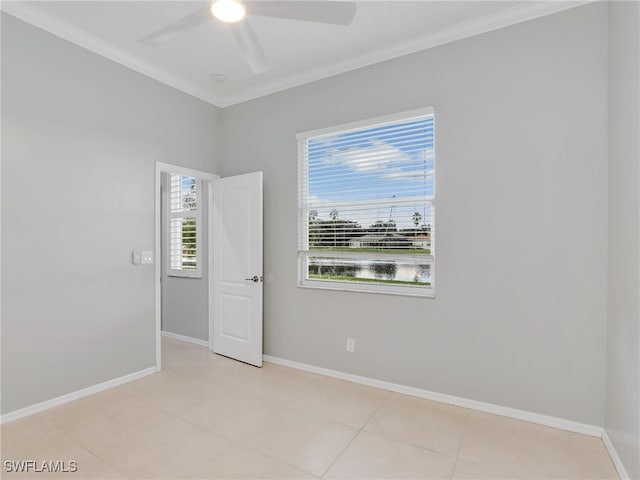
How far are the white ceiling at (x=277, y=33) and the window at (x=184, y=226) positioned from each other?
1.43m

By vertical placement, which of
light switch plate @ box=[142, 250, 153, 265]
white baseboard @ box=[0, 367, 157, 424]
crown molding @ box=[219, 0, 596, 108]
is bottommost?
white baseboard @ box=[0, 367, 157, 424]

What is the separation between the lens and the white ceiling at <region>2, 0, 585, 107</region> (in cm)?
250

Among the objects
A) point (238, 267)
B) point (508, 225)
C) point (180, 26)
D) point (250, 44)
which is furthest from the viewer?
point (238, 267)

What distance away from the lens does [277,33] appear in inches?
111

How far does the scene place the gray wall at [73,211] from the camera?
2498 mm

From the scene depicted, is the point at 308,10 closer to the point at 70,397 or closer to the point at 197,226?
the point at 197,226

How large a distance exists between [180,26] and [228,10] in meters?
0.36

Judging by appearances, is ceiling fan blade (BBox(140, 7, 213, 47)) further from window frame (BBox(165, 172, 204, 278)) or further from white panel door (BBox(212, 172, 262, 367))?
window frame (BBox(165, 172, 204, 278))

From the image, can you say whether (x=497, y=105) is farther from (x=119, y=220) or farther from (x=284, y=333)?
(x=119, y=220)

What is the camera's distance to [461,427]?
7.94 feet

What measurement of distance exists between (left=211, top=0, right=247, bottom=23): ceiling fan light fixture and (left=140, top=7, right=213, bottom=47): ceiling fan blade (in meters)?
0.06

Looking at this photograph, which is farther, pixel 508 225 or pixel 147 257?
pixel 147 257

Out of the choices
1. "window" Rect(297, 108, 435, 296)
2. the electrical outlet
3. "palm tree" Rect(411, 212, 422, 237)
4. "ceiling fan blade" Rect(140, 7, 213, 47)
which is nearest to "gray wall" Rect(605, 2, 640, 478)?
"window" Rect(297, 108, 435, 296)

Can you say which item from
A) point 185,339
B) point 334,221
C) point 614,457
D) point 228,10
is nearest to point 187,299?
point 185,339
